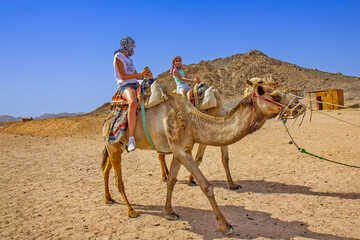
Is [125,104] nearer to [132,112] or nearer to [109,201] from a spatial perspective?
[132,112]

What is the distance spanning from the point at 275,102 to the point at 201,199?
9.45 ft

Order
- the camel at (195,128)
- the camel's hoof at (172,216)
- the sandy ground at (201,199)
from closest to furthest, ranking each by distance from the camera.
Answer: the camel at (195,128) < the sandy ground at (201,199) < the camel's hoof at (172,216)

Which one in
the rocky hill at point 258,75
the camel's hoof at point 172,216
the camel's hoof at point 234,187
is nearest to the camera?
the camel's hoof at point 172,216

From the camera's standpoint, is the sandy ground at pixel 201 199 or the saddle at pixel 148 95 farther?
the saddle at pixel 148 95

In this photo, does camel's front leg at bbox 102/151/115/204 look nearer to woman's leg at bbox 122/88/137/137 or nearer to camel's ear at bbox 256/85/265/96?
woman's leg at bbox 122/88/137/137

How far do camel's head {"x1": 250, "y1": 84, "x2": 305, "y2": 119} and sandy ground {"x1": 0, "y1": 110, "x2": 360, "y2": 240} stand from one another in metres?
1.84

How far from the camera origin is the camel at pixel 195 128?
4.19 meters

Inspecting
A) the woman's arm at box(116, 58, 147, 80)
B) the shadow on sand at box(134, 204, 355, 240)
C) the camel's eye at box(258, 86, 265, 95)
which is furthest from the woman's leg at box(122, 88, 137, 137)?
the camel's eye at box(258, 86, 265, 95)

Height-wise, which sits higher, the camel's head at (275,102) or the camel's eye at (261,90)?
the camel's eye at (261,90)

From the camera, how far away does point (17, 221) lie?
5238 millimetres

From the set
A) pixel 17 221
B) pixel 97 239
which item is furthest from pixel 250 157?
pixel 17 221

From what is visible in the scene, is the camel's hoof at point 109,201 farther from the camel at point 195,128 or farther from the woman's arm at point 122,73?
the woman's arm at point 122,73

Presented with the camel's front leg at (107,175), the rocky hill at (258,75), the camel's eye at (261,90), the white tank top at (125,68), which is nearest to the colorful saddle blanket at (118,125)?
the white tank top at (125,68)

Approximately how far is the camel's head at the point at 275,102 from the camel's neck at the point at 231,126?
13 cm
